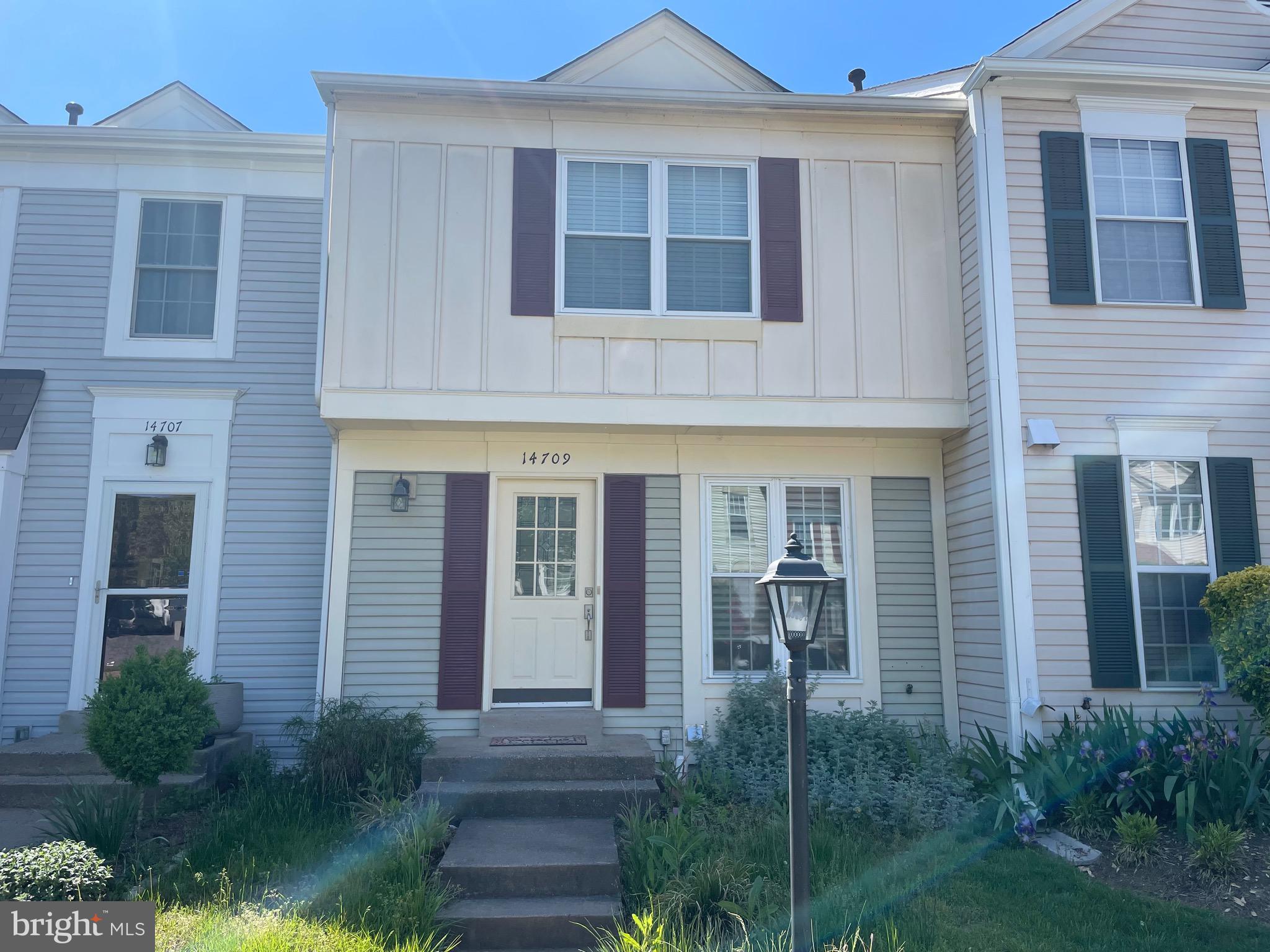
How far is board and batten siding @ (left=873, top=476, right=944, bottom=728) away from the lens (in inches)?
289

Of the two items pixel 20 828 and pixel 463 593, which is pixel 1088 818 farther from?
pixel 20 828

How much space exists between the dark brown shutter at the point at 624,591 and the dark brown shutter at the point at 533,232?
162 cm

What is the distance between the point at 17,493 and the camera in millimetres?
7711

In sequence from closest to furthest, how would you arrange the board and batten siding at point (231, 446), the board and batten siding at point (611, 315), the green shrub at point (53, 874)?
the green shrub at point (53, 874)
the board and batten siding at point (611, 315)
the board and batten siding at point (231, 446)

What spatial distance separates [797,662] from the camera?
12.0 ft

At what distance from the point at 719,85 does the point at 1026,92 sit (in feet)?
8.58

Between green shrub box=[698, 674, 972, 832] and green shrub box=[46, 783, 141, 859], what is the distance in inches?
153

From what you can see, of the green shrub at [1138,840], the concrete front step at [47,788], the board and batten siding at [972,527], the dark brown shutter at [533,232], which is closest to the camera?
the green shrub at [1138,840]

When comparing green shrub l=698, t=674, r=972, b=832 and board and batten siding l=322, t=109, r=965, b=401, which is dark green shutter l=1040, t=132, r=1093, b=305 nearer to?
board and batten siding l=322, t=109, r=965, b=401

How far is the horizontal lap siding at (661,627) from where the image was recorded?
7125mm

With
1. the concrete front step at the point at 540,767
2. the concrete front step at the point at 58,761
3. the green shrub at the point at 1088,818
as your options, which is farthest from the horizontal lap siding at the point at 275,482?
the green shrub at the point at 1088,818

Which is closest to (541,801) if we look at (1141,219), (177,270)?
(177,270)

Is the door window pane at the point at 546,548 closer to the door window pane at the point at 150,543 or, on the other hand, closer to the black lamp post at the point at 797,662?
the door window pane at the point at 150,543

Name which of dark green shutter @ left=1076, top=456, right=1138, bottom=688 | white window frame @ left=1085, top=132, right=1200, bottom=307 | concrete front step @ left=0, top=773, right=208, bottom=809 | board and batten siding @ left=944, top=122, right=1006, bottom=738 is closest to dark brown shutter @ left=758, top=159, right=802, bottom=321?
board and batten siding @ left=944, top=122, right=1006, bottom=738
